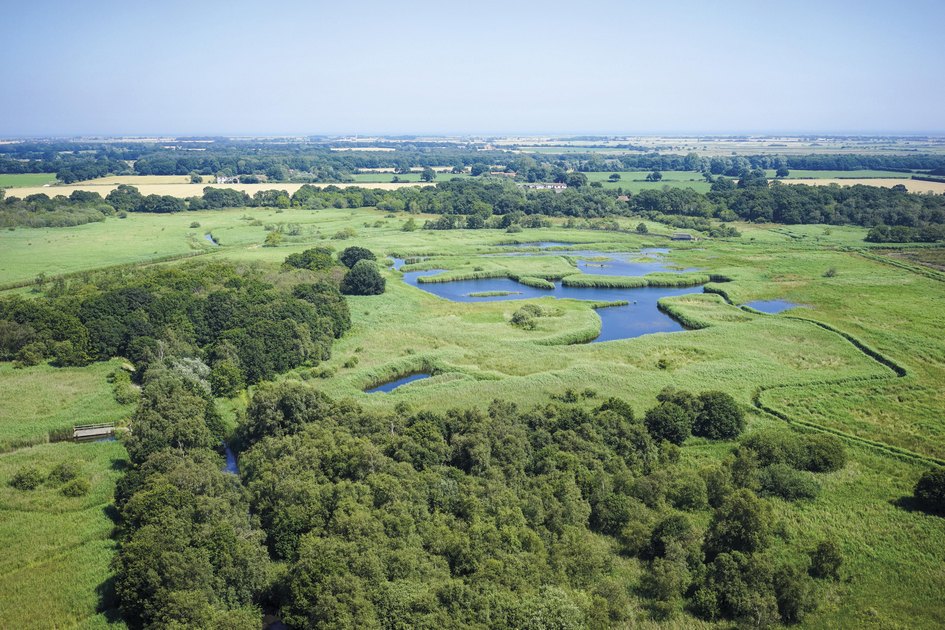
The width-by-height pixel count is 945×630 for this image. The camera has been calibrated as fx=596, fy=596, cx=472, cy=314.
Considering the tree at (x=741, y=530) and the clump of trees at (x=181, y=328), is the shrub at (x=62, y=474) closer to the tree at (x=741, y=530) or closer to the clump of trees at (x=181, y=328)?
the clump of trees at (x=181, y=328)

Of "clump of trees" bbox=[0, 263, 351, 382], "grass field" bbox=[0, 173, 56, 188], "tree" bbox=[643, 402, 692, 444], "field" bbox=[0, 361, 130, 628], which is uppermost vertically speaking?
"grass field" bbox=[0, 173, 56, 188]

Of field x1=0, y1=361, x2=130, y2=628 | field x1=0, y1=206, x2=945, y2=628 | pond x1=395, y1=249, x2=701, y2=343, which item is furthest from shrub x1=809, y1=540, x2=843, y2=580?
pond x1=395, y1=249, x2=701, y2=343

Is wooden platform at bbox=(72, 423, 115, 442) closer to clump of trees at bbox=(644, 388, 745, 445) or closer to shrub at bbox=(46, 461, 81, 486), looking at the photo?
shrub at bbox=(46, 461, 81, 486)

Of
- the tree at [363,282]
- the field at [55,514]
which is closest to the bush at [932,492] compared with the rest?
the field at [55,514]

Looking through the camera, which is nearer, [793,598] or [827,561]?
[793,598]

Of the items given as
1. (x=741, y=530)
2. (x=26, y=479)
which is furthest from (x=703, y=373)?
(x=26, y=479)

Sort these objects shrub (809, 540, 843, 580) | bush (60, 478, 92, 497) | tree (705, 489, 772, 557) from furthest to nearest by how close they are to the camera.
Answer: bush (60, 478, 92, 497)
tree (705, 489, 772, 557)
shrub (809, 540, 843, 580)

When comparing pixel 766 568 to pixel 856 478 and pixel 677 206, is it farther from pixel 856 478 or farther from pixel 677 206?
pixel 677 206

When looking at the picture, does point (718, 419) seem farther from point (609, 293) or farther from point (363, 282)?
point (363, 282)

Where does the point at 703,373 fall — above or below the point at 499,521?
below
